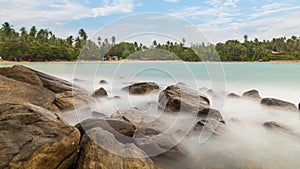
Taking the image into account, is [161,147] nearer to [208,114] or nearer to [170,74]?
[208,114]

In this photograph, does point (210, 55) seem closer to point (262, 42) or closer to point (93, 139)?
point (93, 139)

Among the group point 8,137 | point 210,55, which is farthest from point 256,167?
point 8,137

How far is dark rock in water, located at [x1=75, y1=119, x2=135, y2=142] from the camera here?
131 inches

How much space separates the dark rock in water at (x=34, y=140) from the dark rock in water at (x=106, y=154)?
15 cm

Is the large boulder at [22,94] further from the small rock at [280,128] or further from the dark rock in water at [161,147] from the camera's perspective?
the small rock at [280,128]

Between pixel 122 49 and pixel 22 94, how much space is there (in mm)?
2226

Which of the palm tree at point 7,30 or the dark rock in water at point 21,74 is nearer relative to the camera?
the dark rock in water at point 21,74

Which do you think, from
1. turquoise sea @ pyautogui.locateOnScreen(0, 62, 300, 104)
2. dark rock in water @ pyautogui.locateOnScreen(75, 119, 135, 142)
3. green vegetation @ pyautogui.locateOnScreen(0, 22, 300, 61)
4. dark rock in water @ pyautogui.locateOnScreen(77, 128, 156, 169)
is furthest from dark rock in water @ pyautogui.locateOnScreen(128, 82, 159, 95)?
dark rock in water @ pyautogui.locateOnScreen(77, 128, 156, 169)

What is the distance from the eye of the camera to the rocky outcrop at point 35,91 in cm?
434

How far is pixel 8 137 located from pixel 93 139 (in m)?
0.93

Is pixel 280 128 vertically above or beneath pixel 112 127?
beneath

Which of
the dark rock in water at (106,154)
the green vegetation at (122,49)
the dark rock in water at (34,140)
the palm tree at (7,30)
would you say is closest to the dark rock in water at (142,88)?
the green vegetation at (122,49)

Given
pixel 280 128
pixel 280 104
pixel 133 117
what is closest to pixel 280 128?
pixel 280 128

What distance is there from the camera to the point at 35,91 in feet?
15.4
